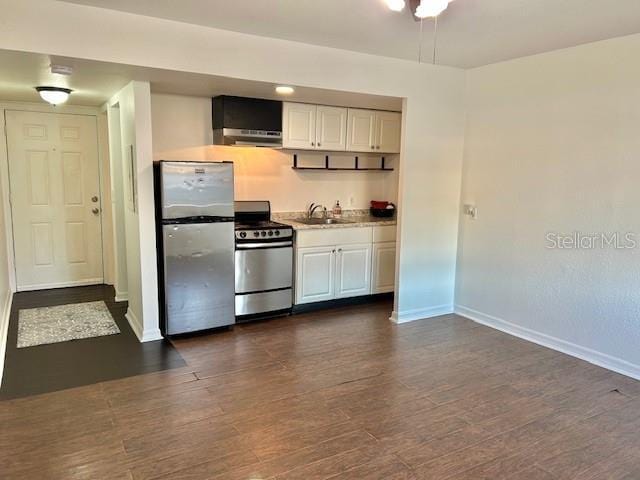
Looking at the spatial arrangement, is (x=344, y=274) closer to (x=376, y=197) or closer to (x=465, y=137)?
(x=376, y=197)

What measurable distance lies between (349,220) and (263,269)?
123cm

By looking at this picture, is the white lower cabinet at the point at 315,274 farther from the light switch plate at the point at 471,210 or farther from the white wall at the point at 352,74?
the light switch plate at the point at 471,210

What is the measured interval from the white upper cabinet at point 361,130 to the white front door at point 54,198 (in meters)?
3.08

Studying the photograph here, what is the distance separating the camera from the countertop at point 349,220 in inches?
181

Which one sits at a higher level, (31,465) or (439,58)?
(439,58)

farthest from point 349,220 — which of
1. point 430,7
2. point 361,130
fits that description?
point 430,7

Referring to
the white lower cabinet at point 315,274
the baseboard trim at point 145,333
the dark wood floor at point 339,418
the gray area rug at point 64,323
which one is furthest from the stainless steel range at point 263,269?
the gray area rug at point 64,323

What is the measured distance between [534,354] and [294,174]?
2954mm

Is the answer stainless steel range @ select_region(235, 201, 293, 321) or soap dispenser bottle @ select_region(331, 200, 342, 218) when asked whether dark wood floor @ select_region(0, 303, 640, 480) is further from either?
soap dispenser bottle @ select_region(331, 200, 342, 218)

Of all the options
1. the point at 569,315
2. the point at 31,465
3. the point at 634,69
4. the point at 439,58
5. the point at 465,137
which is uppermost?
the point at 439,58

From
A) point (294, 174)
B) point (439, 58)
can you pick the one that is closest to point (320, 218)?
point (294, 174)

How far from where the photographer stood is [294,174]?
5.11 meters

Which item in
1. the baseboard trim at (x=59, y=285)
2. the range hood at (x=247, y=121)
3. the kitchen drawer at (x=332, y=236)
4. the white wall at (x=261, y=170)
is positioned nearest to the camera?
the range hood at (x=247, y=121)

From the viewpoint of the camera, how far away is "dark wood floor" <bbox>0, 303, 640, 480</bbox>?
228 cm
